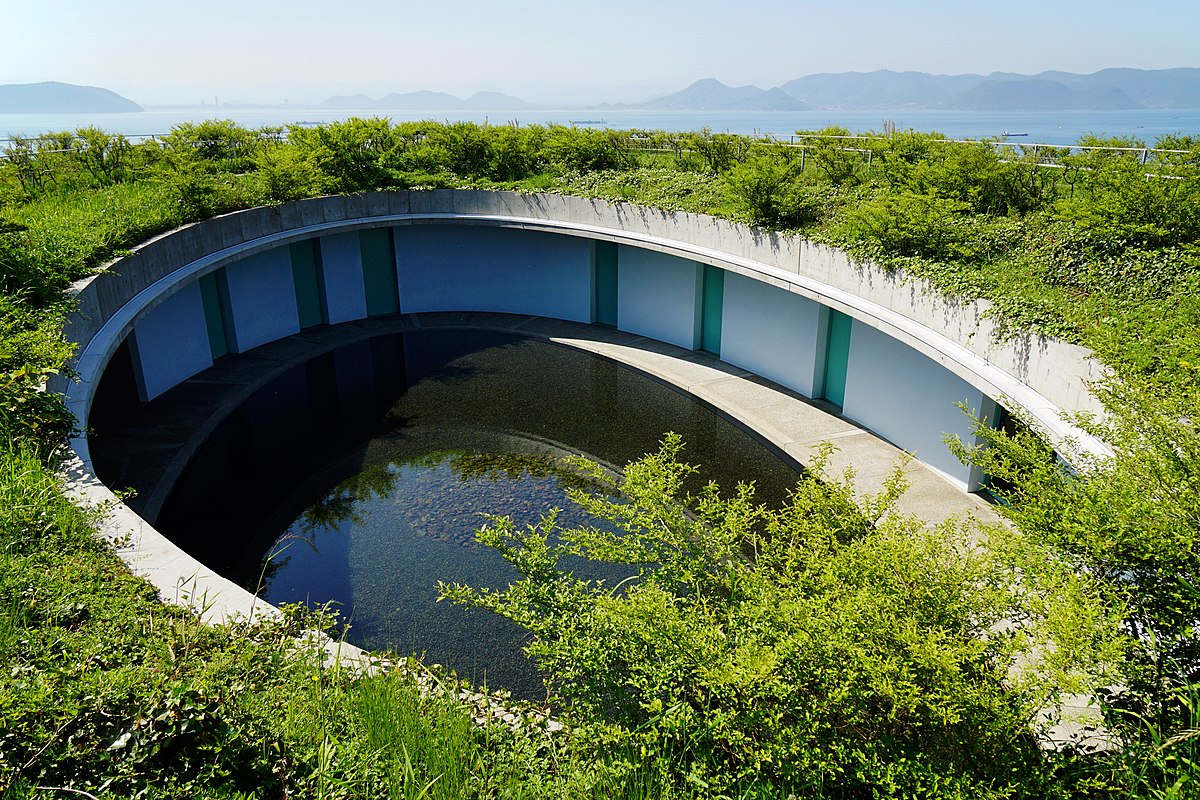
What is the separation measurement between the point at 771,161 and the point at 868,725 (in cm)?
1396

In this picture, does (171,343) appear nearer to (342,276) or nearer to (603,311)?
(342,276)

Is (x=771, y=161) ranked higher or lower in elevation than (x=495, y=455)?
higher

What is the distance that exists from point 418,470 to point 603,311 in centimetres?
894

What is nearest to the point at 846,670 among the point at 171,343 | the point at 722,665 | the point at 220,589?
the point at 722,665

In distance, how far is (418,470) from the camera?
1315 cm

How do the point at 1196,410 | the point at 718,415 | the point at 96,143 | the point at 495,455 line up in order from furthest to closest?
1. the point at 96,143
2. the point at 718,415
3. the point at 495,455
4. the point at 1196,410

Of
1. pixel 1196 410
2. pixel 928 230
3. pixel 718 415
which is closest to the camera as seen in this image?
pixel 1196 410

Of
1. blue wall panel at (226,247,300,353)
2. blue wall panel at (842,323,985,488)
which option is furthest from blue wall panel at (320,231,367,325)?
blue wall panel at (842,323,985,488)

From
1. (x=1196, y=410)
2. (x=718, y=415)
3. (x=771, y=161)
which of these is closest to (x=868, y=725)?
(x=1196, y=410)

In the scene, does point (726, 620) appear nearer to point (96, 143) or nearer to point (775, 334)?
point (775, 334)

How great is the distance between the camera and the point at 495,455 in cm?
1370

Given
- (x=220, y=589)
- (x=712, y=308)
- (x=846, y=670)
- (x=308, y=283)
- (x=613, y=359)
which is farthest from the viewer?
(x=308, y=283)

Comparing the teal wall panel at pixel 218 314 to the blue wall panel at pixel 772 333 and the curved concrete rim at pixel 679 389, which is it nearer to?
the curved concrete rim at pixel 679 389

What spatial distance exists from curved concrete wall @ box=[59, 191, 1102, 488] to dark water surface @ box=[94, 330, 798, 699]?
2083mm
